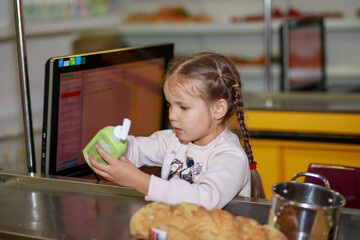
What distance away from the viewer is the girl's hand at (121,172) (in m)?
1.18

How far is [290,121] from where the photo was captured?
3023mm

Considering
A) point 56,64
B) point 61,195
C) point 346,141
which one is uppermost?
point 56,64

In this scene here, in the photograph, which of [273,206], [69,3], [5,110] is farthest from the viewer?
[69,3]

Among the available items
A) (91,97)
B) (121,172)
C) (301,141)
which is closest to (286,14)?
(301,141)

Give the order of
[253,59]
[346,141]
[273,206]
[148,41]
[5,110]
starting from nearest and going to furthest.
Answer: [273,206], [346,141], [5,110], [253,59], [148,41]

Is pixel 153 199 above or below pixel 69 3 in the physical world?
below

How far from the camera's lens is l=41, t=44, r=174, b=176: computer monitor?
1356 millimetres

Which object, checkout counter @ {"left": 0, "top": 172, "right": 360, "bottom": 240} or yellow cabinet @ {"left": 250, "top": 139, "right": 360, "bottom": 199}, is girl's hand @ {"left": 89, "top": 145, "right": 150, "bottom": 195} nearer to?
checkout counter @ {"left": 0, "top": 172, "right": 360, "bottom": 240}

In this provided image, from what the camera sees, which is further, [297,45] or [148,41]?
[148,41]

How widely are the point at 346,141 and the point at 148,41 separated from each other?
3217 mm

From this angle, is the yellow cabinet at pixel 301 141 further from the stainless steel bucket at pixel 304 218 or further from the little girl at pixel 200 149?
the stainless steel bucket at pixel 304 218

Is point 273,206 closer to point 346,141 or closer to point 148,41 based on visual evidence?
point 346,141

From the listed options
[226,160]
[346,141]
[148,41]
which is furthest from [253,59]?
[226,160]

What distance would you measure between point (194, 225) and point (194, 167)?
417 millimetres
